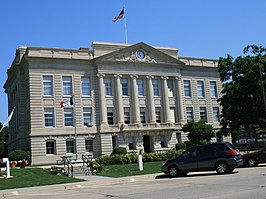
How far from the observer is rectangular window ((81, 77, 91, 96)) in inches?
2016

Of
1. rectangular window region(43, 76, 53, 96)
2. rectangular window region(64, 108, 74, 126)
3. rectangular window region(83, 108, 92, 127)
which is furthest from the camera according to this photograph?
rectangular window region(83, 108, 92, 127)

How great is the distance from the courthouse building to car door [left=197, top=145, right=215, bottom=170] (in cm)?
2689

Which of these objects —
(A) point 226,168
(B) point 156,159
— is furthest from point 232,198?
(B) point 156,159

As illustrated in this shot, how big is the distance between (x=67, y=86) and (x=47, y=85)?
2.71 metres

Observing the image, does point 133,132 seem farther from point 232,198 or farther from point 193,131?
point 232,198

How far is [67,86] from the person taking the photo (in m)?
50.1

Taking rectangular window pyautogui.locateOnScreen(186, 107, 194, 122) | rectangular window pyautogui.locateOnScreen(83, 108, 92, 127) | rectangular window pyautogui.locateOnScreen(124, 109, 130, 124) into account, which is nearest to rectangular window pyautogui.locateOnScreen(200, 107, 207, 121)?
rectangular window pyautogui.locateOnScreen(186, 107, 194, 122)

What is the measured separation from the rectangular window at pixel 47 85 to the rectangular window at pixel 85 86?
4418 millimetres

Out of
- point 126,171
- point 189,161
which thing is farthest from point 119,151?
point 189,161

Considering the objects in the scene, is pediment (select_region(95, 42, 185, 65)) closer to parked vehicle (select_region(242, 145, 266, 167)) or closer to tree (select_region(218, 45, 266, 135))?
tree (select_region(218, 45, 266, 135))

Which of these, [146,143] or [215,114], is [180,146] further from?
[215,114]

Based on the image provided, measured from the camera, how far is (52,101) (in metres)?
48.7

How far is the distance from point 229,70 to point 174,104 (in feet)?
37.4

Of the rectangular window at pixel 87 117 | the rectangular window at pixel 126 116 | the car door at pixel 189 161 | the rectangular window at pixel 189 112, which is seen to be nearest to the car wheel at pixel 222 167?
the car door at pixel 189 161
